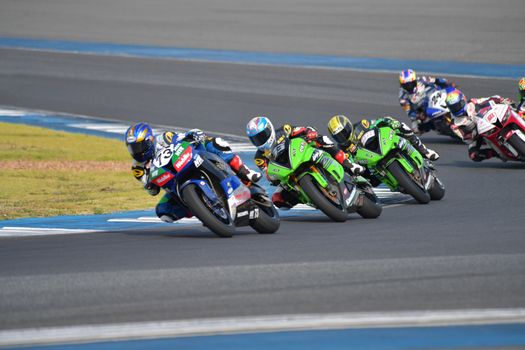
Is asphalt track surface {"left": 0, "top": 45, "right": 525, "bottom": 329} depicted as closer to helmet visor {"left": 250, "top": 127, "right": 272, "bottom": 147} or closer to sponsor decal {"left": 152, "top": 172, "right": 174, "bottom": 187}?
sponsor decal {"left": 152, "top": 172, "right": 174, "bottom": 187}

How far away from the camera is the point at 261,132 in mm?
12203

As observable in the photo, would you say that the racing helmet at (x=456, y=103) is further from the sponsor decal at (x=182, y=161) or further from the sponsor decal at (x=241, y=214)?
the sponsor decal at (x=182, y=161)

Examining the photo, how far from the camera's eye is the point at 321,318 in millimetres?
7191

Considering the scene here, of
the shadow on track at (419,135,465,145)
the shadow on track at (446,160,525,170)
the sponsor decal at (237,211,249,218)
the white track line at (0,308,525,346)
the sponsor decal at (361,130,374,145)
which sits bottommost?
the shadow on track at (419,135,465,145)

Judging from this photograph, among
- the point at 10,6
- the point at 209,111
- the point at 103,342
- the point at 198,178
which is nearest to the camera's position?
the point at 103,342

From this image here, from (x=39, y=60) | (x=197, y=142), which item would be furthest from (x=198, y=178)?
(x=39, y=60)

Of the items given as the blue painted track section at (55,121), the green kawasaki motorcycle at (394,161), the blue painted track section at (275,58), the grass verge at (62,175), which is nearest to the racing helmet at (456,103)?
the green kawasaki motorcycle at (394,161)

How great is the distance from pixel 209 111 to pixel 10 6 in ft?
86.4

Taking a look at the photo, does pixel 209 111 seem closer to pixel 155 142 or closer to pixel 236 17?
pixel 155 142

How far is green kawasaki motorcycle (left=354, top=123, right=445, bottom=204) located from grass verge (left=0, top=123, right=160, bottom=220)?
11.2ft

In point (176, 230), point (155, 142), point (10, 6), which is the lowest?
point (10, 6)

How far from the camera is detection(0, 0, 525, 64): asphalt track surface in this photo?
3447cm

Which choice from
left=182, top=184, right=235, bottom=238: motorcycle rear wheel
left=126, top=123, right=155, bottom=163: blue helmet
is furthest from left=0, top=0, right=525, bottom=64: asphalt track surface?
left=182, top=184, right=235, bottom=238: motorcycle rear wheel

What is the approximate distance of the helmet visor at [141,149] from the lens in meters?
11.4
